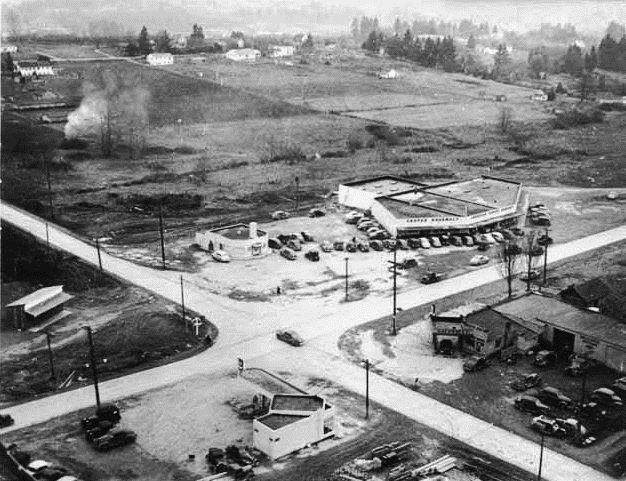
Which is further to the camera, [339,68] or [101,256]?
[339,68]

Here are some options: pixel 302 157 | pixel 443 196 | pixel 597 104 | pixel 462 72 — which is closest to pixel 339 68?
pixel 462 72

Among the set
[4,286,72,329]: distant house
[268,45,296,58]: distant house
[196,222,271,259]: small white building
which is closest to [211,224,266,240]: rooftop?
[196,222,271,259]: small white building

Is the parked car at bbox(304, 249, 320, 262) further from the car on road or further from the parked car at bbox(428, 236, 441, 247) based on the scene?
the car on road

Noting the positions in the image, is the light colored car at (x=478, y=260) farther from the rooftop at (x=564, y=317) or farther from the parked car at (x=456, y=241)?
the rooftop at (x=564, y=317)

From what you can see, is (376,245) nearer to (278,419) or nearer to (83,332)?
(83,332)

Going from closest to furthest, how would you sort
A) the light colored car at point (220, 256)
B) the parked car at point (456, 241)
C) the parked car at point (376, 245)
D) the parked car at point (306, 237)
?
the light colored car at point (220, 256) → the parked car at point (376, 245) → the parked car at point (456, 241) → the parked car at point (306, 237)

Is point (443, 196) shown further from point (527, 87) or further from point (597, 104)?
point (527, 87)

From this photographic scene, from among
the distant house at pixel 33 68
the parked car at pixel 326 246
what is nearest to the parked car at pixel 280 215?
the parked car at pixel 326 246

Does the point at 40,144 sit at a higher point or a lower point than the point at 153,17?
lower
